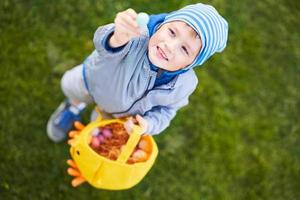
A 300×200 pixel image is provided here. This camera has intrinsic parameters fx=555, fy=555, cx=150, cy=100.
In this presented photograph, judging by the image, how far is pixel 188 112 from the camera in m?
2.72

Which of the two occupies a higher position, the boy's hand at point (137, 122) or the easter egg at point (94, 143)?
the boy's hand at point (137, 122)

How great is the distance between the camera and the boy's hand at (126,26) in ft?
5.19

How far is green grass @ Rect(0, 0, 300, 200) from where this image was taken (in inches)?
95.8

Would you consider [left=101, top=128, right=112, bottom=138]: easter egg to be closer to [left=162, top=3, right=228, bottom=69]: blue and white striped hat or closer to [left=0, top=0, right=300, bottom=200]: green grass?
[left=0, top=0, right=300, bottom=200]: green grass

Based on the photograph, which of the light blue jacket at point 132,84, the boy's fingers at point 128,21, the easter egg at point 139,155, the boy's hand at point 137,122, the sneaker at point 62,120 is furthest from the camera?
the sneaker at point 62,120

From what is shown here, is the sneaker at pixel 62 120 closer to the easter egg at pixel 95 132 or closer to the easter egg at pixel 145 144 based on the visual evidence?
the easter egg at pixel 95 132

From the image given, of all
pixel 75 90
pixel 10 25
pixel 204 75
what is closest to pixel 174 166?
pixel 204 75

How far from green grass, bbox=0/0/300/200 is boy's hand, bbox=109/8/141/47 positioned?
956mm

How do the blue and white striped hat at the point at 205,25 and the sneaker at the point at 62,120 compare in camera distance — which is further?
the sneaker at the point at 62,120

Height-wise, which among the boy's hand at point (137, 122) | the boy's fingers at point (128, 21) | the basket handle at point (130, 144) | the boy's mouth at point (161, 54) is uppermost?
the boy's fingers at point (128, 21)

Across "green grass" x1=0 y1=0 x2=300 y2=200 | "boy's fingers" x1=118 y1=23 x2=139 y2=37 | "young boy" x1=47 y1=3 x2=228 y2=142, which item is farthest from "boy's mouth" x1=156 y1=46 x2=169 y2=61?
"green grass" x1=0 y1=0 x2=300 y2=200

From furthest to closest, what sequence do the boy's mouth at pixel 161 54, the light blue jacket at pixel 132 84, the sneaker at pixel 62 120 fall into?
the sneaker at pixel 62 120
the light blue jacket at pixel 132 84
the boy's mouth at pixel 161 54

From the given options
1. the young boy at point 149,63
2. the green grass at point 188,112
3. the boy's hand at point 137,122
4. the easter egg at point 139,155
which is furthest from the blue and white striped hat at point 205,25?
the green grass at point 188,112

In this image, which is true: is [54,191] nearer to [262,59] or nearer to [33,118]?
[33,118]
